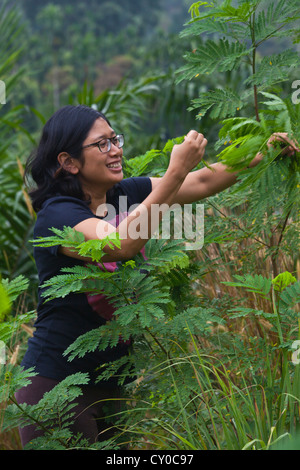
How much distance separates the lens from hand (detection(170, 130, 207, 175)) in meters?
1.57

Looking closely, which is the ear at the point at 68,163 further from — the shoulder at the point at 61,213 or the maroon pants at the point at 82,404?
the maroon pants at the point at 82,404

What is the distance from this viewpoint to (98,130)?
6.15ft

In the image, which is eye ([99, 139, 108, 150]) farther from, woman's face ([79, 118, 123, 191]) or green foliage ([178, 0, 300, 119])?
green foliage ([178, 0, 300, 119])

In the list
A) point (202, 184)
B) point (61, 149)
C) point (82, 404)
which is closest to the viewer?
point (82, 404)

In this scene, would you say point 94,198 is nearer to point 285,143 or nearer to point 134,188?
point 134,188

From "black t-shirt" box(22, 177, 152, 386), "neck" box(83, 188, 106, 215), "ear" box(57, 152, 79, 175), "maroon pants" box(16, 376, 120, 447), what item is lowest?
"maroon pants" box(16, 376, 120, 447)

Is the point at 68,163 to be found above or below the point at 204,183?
above

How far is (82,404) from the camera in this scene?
176 centimetres

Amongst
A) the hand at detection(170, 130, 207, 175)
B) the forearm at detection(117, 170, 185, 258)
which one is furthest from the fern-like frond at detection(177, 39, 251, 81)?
the forearm at detection(117, 170, 185, 258)

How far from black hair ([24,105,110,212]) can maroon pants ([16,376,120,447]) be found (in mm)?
572

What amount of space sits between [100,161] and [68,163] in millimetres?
123

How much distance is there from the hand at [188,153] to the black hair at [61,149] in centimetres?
41

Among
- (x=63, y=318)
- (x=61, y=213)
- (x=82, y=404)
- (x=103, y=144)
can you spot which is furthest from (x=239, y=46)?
(x=82, y=404)

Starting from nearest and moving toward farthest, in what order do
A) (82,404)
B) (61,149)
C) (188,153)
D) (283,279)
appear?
(283,279), (188,153), (82,404), (61,149)
